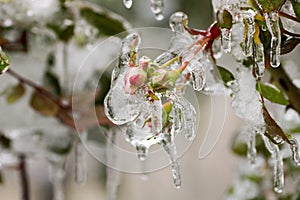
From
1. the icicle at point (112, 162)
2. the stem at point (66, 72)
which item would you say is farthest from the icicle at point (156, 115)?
the stem at point (66, 72)

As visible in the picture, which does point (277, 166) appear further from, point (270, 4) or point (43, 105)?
point (43, 105)

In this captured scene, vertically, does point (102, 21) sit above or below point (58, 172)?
above

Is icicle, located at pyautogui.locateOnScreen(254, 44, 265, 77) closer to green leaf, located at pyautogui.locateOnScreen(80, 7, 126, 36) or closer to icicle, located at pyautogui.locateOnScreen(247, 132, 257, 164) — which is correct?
icicle, located at pyautogui.locateOnScreen(247, 132, 257, 164)

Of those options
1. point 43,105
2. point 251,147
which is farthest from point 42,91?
point 251,147

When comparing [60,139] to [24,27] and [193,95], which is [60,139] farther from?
[193,95]

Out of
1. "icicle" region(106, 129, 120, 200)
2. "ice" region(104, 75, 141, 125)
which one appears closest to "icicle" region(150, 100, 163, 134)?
"ice" region(104, 75, 141, 125)

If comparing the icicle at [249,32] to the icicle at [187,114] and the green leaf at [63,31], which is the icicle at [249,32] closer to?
the icicle at [187,114]
